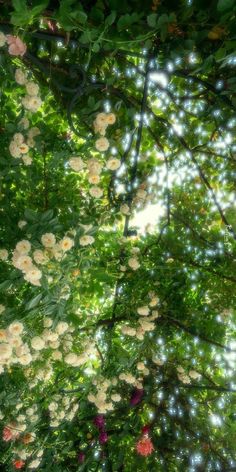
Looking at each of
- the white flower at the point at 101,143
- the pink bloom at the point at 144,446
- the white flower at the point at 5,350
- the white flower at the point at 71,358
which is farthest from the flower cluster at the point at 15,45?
the pink bloom at the point at 144,446

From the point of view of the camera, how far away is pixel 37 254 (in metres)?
1.44

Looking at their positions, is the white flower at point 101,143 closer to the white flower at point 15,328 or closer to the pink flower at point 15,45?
the pink flower at point 15,45

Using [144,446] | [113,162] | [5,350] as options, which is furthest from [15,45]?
[144,446]

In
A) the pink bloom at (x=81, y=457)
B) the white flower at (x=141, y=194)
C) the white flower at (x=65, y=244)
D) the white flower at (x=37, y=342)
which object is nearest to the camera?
the white flower at (x=65, y=244)

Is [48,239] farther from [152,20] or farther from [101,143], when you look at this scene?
[152,20]

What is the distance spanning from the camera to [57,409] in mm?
2512

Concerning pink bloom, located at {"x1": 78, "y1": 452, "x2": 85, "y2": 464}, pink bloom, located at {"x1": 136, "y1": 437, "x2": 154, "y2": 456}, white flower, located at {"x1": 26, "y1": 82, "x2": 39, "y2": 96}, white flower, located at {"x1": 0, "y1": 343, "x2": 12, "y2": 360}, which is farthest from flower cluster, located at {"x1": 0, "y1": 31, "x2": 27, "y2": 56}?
pink bloom, located at {"x1": 78, "y1": 452, "x2": 85, "y2": 464}

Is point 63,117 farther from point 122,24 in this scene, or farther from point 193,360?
point 193,360

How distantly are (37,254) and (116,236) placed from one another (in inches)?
46.8

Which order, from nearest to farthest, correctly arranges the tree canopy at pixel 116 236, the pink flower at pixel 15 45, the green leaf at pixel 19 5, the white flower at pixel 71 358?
the green leaf at pixel 19 5 < the pink flower at pixel 15 45 < the tree canopy at pixel 116 236 < the white flower at pixel 71 358

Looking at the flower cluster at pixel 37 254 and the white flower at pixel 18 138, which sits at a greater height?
the white flower at pixel 18 138

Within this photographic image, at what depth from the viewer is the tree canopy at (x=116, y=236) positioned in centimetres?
136

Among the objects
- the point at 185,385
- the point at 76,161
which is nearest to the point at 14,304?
the point at 76,161

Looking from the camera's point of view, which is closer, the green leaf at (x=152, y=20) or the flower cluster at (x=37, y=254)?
the green leaf at (x=152, y=20)
